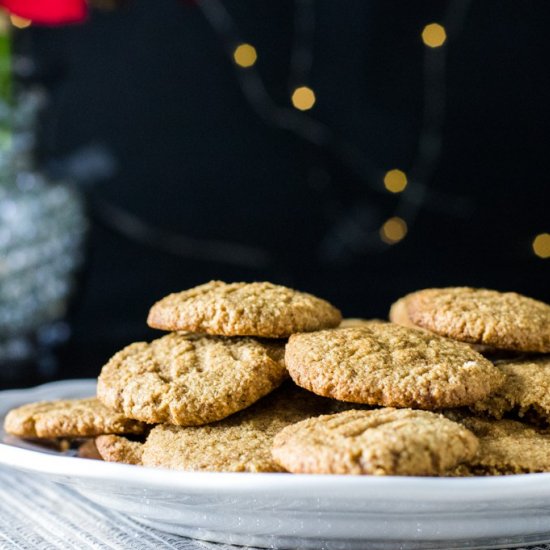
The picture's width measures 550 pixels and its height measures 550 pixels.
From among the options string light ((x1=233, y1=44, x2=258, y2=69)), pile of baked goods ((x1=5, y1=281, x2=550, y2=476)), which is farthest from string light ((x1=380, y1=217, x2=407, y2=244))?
pile of baked goods ((x1=5, y1=281, x2=550, y2=476))

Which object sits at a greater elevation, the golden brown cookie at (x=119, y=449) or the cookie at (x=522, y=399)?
the cookie at (x=522, y=399)

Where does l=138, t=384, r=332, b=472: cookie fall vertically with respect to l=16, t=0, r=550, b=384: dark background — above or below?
below

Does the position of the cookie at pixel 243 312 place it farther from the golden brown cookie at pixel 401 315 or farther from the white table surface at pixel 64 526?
the white table surface at pixel 64 526

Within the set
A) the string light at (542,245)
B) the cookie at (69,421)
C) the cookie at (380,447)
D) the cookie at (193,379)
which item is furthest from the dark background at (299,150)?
the cookie at (380,447)

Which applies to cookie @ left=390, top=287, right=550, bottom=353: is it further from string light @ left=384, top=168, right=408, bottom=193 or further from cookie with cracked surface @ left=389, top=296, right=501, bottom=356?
string light @ left=384, top=168, right=408, bottom=193

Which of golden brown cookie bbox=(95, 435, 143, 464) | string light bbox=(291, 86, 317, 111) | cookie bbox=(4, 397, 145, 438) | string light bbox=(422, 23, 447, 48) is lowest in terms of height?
golden brown cookie bbox=(95, 435, 143, 464)

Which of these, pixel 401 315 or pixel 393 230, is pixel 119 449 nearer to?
pixel 401 315
